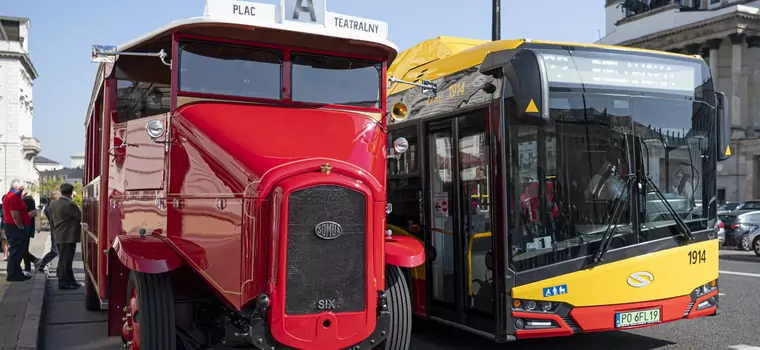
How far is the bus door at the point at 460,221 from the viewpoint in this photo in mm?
6938

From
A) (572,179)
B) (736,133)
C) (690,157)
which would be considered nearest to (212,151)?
(572,179)

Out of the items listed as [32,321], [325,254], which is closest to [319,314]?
[325,254]

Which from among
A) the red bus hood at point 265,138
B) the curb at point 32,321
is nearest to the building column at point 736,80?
the curb at point 32,321

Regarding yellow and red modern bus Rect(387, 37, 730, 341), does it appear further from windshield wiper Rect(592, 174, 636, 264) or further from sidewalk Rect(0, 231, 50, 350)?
sidewalk Rect(0, 231, 50, 350)

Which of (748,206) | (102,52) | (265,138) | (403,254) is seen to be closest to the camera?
(265,138)

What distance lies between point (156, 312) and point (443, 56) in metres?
4.92

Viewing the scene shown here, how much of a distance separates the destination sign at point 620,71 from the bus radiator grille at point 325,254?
8.10 ft

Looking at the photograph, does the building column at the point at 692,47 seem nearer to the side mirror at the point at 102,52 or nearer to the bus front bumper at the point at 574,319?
the bus front bumper at the point at 574,319

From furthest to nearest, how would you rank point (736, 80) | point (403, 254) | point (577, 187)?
point (736, 80) < point (577, 187) < point (403, 254)

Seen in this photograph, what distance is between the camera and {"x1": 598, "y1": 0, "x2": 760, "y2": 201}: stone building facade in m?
47.6

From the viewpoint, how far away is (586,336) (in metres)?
8.45

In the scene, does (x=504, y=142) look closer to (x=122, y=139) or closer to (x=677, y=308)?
(x=677, y=308)

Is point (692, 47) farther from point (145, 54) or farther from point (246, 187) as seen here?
point (246, 187)

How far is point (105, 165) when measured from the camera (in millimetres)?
7594
